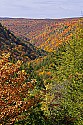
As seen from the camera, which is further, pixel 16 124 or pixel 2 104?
pixel 16 124

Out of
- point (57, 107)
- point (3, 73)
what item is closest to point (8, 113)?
point (3, 73)

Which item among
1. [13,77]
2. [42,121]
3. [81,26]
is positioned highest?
[81,26]

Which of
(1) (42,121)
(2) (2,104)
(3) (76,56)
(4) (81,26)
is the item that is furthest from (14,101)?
(4) (81,26)

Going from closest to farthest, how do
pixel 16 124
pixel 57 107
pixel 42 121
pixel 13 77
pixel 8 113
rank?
pixel 8 113, pixel 13 77, pixel 16 124, pixel 42 121, pixel 57 107

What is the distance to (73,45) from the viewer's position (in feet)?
66.4

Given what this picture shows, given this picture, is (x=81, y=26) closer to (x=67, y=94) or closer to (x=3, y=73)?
(x=67, y=94)

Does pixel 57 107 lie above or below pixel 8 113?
below

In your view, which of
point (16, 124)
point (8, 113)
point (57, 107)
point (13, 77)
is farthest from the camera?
point (57, 107)

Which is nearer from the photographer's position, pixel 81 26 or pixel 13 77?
pixel 13 77

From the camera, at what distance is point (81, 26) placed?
67.3ft

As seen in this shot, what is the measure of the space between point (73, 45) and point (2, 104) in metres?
7.79

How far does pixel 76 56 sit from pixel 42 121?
4803 mm

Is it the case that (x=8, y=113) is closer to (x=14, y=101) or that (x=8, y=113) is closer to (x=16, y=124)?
(x=14, y=101)

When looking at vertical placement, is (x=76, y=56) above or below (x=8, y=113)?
above
